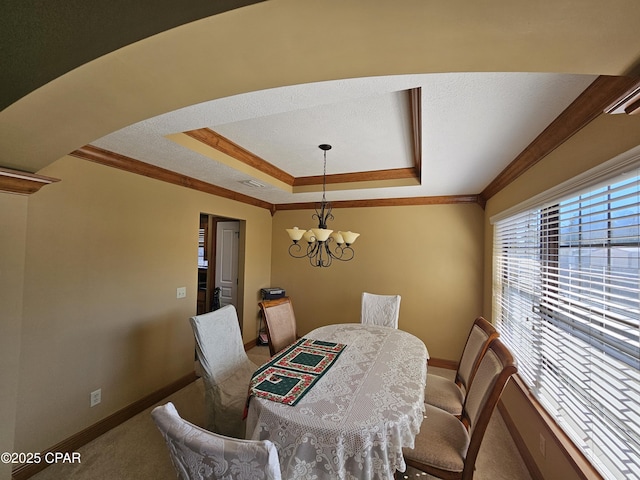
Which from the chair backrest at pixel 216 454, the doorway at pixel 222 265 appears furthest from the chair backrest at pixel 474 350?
the doorway at pixel 222 265

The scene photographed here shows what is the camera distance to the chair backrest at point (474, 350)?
178cm

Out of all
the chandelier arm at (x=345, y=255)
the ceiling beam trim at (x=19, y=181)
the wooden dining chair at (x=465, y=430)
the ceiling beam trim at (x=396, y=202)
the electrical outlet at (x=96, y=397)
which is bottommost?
the electrical outlet at (x=96, y=397)

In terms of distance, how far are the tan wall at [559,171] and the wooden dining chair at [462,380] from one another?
450mm

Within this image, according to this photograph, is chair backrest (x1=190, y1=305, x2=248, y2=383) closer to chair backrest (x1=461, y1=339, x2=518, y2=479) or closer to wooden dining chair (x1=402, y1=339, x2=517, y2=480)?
wooden dining chair (x1=402, y1=339, x2=517, y2=480)

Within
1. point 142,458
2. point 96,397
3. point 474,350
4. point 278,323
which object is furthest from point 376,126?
point 96,397

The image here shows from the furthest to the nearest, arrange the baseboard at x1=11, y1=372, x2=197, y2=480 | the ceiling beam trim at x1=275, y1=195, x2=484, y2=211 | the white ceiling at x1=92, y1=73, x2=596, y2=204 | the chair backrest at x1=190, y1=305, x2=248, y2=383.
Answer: the ceiling beam trim at x1=275, y1=195, x2=484, y2=211
the chair backrest at x1=190, y1=305, x2=248, y2=383
the baseboard at x1=11, y1=372, x2=197, y2=480
the white ceiling at x1=92, y1=73, x2=596, y2=204

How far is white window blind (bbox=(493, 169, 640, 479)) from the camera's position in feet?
3.53

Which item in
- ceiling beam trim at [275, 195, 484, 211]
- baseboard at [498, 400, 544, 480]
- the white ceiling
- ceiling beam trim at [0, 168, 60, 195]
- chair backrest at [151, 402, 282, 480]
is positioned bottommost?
baseboard at [498, 400, 544, 480]

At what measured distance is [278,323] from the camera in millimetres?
2643

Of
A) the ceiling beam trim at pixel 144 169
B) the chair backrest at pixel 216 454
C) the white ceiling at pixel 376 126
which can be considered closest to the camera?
the chair backrest at pixel 216 454

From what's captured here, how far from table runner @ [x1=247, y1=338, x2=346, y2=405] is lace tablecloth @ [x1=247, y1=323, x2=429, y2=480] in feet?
0.18

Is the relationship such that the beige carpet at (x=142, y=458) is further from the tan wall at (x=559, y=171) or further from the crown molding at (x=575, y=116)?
the crown molding at (x=575, y=116)

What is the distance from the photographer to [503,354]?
1.39m

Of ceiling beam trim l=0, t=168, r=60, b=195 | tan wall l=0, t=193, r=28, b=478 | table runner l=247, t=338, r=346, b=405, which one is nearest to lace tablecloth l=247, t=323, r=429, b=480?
table runner l=247, t=338, r=346, b=405
